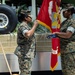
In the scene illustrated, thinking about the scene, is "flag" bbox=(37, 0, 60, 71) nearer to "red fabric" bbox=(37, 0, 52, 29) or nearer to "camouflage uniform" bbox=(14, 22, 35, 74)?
"red fabric" bbox=(37, 0, 52, 29)

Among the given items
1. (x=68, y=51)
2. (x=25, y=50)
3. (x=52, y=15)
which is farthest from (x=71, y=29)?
(x=25, y=50)

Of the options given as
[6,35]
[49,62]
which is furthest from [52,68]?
[6,35]

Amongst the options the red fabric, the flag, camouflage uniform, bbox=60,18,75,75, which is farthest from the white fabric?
the red fabric

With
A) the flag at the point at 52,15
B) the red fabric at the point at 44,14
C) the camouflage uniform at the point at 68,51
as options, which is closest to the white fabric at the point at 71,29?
the camouflage uniform at the point at 68,51

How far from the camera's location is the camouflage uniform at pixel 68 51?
626cm

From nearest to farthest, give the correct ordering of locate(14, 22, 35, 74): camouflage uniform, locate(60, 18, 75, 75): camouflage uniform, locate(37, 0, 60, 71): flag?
locate(60, 18, 75, 75): camouflage uniform
locate(14, 22, 35, 74): camouflage uniform
locate(37, 0, 60, 71): flag

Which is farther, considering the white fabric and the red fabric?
the red fabric

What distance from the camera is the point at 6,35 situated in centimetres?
784

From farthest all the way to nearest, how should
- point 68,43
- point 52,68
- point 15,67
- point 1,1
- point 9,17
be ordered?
1. point 1,1
2. point 9,17
3. point 15,67
4. point 52,68
5. point 68,43

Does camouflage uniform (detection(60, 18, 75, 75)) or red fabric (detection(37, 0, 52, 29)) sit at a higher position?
red fabric (detection(37, 0, 52, 29))

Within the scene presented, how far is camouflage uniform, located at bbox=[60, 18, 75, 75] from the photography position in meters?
6.26

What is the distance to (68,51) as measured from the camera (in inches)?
249

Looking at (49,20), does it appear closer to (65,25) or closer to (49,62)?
(65,25)

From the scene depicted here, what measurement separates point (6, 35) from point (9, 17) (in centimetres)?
54
